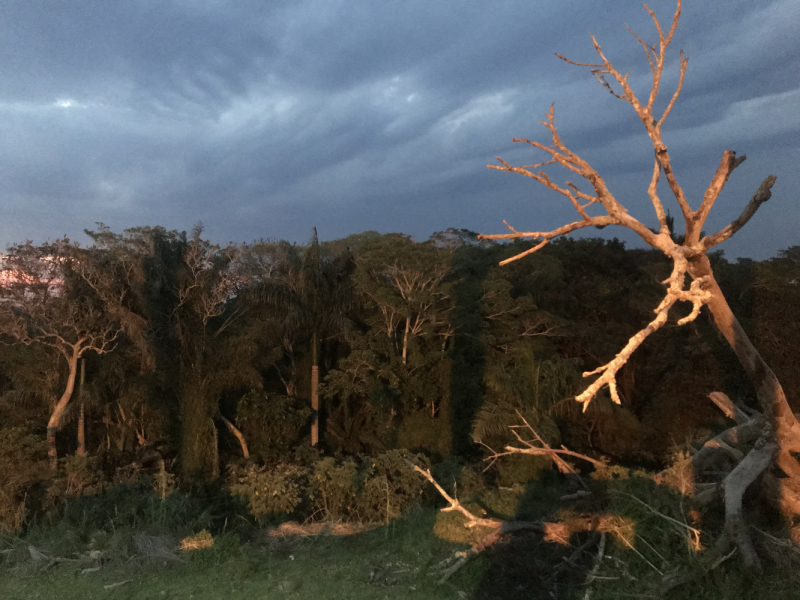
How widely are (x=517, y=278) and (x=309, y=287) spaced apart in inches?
264

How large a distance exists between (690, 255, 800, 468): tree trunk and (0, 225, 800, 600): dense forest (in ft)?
24.3

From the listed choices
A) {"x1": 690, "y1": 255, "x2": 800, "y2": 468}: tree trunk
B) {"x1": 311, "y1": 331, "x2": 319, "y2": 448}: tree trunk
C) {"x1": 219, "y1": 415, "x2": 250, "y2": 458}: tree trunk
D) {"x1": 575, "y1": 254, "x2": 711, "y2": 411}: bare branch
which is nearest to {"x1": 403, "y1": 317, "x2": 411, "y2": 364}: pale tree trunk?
{"x1": 311, "y1": 331, "x2": 319, "y2": 448}: tree trunk

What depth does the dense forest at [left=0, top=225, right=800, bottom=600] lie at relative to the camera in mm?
14227

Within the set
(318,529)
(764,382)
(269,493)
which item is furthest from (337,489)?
(764,382)

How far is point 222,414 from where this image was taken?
17922 mm

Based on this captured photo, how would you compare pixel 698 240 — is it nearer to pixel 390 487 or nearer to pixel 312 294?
pixel 390 487

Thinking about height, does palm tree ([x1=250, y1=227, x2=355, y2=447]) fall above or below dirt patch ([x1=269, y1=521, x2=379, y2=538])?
above

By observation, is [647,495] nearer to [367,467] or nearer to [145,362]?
[367,467]

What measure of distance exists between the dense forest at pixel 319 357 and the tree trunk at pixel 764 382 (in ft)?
24.3

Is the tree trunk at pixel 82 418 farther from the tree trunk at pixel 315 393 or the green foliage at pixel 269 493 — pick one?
the green foliage at pixel 269 493

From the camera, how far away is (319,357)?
63.6ft

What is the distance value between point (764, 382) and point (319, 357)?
15300 millimetres

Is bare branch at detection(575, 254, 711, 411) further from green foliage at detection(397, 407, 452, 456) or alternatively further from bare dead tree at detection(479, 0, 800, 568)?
green foliage at detection(397, 407, 452, 456)

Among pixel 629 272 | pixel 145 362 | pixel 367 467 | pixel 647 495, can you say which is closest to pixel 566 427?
pixel 367 467
